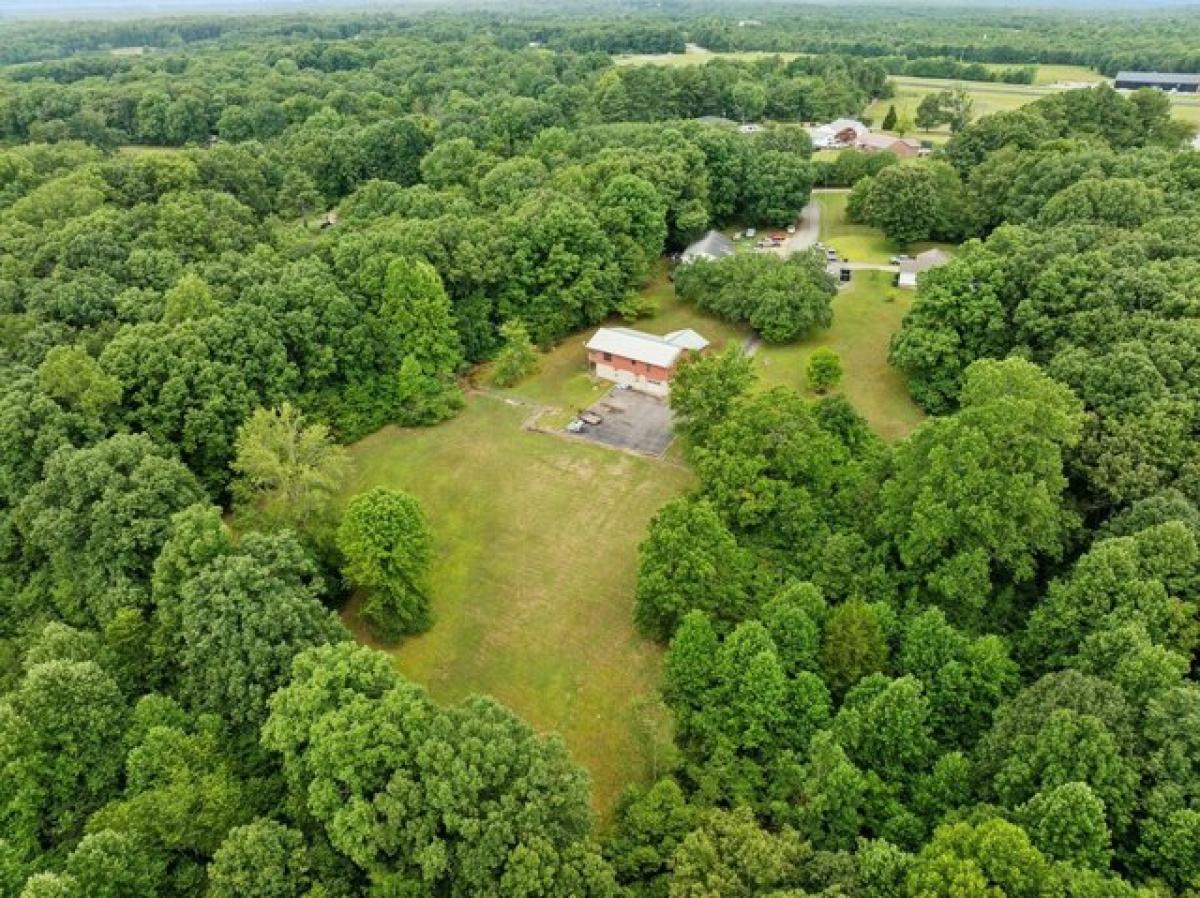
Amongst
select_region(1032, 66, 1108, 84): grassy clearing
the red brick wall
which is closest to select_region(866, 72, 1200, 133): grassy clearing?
select_region(1032, 66, 1108, 84): grassy clearing

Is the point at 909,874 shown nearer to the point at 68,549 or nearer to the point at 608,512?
the point at 608,512

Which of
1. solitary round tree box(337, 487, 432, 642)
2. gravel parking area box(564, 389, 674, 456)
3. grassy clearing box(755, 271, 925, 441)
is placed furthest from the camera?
grassy clearing box(755, 271, 925, 441)

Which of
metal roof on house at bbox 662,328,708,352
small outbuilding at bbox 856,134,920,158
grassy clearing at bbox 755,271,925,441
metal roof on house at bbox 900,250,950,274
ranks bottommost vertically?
grassy clearing at bbox 755,271,925,441

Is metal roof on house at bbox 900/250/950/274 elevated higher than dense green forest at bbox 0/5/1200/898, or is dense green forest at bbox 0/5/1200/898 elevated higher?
dense green forest at bbox 0/5/1200/898

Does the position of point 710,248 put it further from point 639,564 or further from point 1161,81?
point 1161,81

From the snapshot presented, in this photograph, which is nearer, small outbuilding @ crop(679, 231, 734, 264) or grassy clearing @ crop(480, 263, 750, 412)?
grassy clearing @ crop(480, 263, 750, 412)

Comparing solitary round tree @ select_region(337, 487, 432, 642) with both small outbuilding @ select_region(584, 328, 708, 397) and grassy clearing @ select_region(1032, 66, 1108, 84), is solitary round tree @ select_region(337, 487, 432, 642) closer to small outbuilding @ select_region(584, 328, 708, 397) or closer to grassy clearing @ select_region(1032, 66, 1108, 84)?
small outbuilding @ select_region(584, 328, 708, 397)
